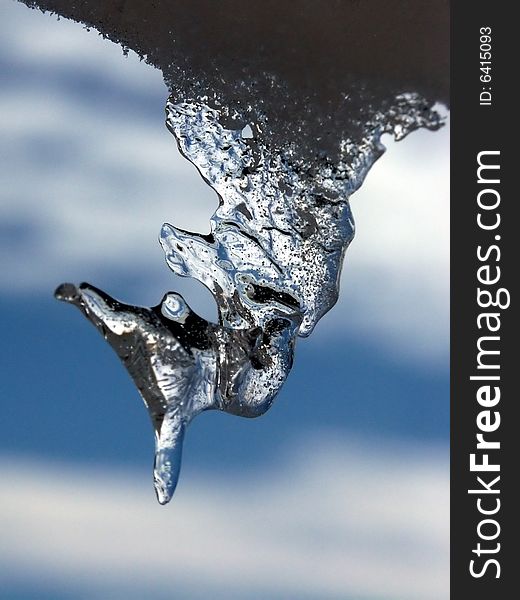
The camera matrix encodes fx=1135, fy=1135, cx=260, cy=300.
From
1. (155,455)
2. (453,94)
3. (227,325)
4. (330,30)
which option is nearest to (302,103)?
(330,30)

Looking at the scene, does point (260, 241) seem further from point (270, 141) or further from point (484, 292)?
point (484, 292)

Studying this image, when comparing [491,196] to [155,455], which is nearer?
[155,455]

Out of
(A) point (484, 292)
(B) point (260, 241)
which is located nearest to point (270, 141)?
(B) point (260, 241)

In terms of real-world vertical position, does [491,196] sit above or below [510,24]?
below

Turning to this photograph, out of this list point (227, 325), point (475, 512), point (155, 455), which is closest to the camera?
point (155, 455)

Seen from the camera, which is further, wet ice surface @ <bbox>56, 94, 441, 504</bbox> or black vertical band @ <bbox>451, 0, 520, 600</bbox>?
black vertical band @ <bbox>451, 0, 520, 600</bbox>

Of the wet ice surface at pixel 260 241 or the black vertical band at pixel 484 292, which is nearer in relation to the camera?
the wet ice surface at pixel 260 241

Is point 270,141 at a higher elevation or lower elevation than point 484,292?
higher

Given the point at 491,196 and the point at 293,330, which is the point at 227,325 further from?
the point at 491,196
